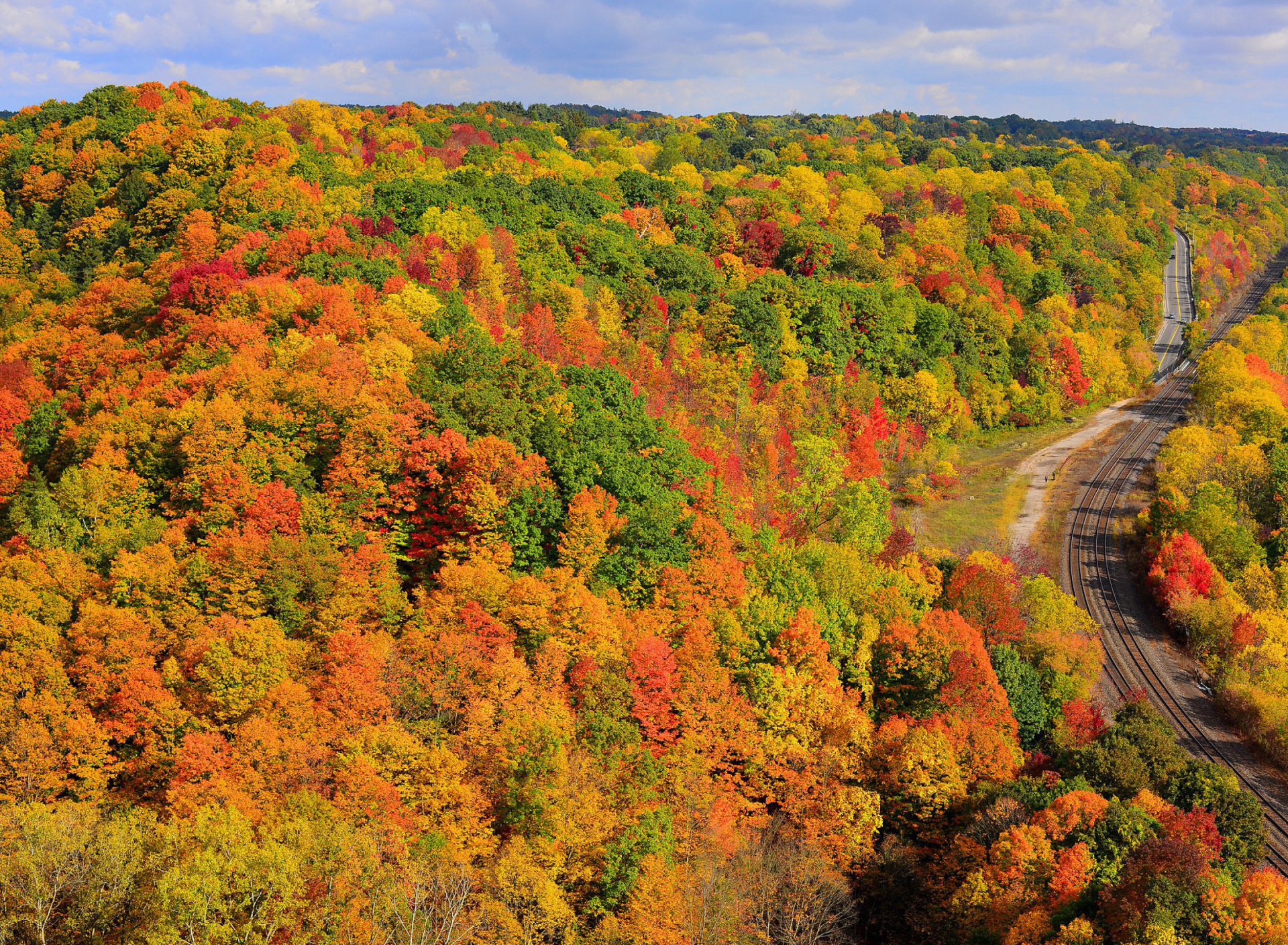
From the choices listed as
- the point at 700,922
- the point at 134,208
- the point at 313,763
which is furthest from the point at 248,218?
the point at 700,922

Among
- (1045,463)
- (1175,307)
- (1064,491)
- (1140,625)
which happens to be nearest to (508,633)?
(1140,625)

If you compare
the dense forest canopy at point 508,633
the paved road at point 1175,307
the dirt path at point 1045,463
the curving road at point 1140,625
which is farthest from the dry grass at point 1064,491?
the paved road at point 1175,307

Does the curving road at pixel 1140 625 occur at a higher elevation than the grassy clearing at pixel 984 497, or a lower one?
lower

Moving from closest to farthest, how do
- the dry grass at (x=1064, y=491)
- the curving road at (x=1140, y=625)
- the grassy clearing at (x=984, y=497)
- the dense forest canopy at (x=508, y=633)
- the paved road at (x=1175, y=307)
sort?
the dense forest canopy at (x=508, y=633)
the curving road at (x=1140, y=625)
the grassy clearing at (x=984, y=497)
the dry grass at (x=1064, y=491)
the paved road at (x=1175, y=307)

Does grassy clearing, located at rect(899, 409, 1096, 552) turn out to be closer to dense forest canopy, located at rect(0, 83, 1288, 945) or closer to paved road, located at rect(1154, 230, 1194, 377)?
dense forest canopy, located at rect(0, 83, 1288, 945)

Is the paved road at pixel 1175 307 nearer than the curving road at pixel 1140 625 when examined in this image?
No

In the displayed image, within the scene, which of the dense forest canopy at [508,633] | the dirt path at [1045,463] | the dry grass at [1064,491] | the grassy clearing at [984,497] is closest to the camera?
the dense forest canopy at [508,633]

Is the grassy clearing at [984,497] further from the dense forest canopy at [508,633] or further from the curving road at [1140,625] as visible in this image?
the curving road at [1140,625]
